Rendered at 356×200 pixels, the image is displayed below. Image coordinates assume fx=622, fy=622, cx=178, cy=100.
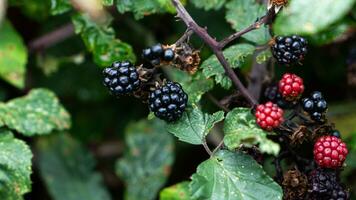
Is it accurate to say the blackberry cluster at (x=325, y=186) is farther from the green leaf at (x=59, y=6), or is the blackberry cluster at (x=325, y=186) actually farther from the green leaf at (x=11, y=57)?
the green leaf at (x=11, y=57)

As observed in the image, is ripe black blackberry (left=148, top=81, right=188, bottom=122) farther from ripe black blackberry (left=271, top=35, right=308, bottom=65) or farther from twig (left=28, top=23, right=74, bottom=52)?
twig (left=28, top=23, right=74, bottom=52)

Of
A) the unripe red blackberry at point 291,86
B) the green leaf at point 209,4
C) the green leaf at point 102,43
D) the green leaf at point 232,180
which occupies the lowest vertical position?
the green leaf at point 232,180

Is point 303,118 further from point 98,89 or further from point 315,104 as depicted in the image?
point 98,89

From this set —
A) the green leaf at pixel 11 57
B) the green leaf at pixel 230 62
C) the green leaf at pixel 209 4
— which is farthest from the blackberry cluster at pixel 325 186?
the green leaf at pixel 11 57

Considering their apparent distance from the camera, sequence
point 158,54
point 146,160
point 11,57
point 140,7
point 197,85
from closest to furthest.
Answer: point 158,54, point 197,85, point 140,7, point 11,57, point 146,160

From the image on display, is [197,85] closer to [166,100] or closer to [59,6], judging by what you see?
[166,100]

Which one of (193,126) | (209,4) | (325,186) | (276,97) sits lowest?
(325,186)

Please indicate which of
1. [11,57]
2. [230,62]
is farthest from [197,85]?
[11,57]
